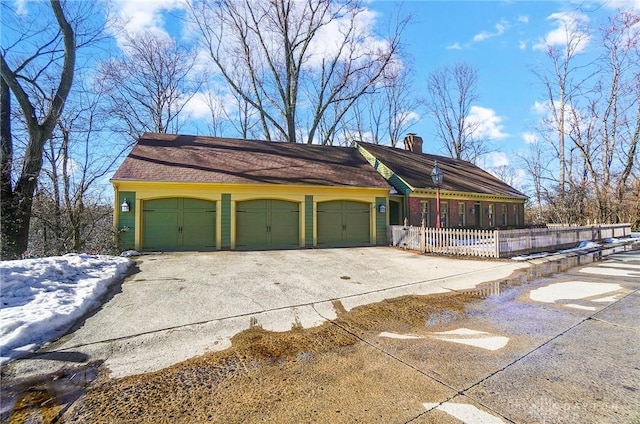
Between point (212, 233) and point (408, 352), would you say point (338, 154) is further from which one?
point (408, 352)

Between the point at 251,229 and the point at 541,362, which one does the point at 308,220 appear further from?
the point at 541,362

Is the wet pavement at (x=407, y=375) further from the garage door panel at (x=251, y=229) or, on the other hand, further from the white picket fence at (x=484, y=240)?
the garage door panel at (x=251, y=229)

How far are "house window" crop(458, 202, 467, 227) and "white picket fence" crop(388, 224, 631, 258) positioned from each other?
205 inches

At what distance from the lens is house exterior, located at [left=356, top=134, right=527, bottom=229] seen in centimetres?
1600

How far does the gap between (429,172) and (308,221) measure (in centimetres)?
1004

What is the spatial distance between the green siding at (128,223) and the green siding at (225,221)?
10.4 feet

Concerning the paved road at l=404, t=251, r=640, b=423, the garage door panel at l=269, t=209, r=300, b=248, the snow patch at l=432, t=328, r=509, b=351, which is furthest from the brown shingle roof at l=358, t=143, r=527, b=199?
the snow patch at l=432, t=328, r=509, b=351

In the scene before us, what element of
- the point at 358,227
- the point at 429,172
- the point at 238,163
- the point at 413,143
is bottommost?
the point at 358,227

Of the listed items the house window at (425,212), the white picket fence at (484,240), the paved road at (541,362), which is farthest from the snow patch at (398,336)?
the house window at (425,212)

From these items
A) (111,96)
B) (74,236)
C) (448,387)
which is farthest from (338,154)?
(448,387)

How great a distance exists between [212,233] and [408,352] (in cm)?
1029

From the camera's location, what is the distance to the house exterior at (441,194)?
1600 centimetres

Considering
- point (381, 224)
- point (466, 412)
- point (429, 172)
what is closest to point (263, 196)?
point (381, 224)

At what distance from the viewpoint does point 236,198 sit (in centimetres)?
1238
